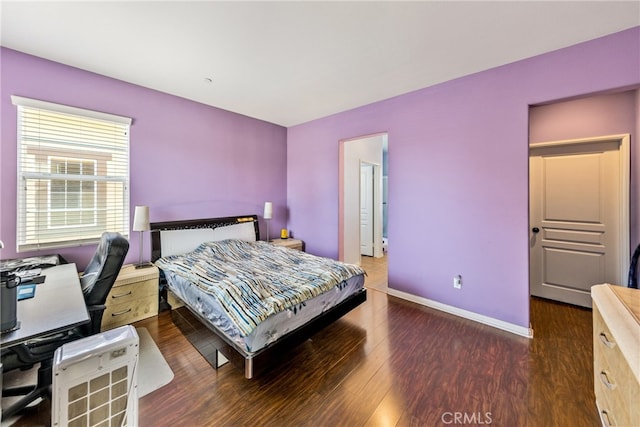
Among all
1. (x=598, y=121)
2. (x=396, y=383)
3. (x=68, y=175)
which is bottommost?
(x=396, y=383)

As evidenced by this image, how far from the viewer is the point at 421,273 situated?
315cm

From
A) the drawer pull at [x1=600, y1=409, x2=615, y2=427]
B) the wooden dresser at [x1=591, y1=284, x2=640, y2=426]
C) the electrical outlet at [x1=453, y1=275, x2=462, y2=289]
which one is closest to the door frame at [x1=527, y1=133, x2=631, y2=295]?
the electrical outlet at [x1=453, y1=275, x2=462, y2=289]

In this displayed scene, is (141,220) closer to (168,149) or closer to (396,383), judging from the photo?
(168,149)

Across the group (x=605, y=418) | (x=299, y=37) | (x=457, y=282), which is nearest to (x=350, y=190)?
(x=457, y=282)

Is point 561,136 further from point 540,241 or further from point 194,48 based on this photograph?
point 194,48

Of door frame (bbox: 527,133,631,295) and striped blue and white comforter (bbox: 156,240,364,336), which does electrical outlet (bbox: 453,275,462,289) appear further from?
door frame (bbox: 527,133,631,295)

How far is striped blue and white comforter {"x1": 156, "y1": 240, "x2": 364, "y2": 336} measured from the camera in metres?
1.87

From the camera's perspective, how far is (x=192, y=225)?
3.51 m

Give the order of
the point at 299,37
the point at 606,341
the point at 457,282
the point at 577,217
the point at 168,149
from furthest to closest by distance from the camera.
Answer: the point at 168,149, the point at 577,217, the point at 457,282, the point at 299,37, the point at 606,341

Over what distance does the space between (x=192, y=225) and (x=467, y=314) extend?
12.0 feet

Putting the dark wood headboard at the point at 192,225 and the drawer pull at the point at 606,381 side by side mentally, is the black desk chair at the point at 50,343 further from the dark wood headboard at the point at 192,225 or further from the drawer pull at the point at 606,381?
the drawer pull at the point at 606,381

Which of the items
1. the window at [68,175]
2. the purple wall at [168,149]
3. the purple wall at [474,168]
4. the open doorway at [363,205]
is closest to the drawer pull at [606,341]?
the purple wall at [474,168]

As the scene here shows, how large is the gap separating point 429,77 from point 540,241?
2.57 m

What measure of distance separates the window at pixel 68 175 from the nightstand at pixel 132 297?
644 millimetres
